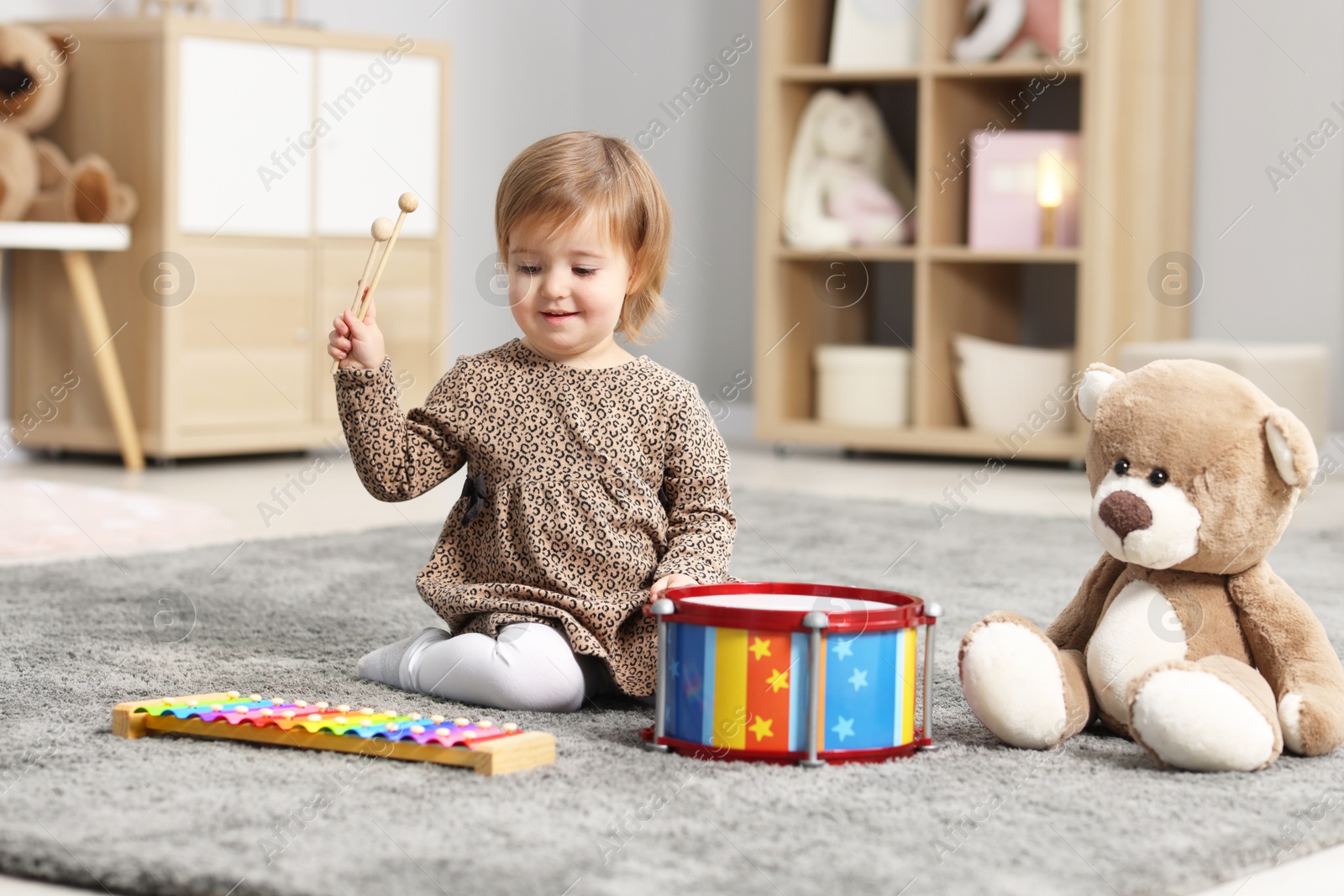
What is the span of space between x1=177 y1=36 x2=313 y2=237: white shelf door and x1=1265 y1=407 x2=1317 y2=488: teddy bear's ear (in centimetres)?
223

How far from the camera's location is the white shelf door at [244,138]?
2840mm

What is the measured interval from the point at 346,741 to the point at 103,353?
1.99m

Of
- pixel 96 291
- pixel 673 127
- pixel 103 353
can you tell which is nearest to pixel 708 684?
pixel 103 353

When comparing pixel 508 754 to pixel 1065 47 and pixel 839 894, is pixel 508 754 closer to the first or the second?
pixel 839 894

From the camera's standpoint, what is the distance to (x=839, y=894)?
30.3 inches

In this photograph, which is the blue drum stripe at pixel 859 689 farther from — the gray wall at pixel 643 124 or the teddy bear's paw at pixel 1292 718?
the gray wall at pixel 643 124

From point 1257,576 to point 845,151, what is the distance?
230cm

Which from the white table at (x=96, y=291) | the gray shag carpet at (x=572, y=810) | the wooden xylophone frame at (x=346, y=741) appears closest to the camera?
the gray shag carpet at (x=572, y=810)

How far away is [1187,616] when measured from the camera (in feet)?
3.56

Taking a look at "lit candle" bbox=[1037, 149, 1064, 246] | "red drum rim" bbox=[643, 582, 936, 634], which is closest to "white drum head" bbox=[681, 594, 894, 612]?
"red drum rim" bbox=[643, 582, 936, 634]

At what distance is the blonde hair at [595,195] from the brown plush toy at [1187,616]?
0.37 m

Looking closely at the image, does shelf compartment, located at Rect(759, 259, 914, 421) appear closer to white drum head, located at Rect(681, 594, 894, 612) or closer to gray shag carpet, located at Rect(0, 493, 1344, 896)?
gray shag carpet, located at Rect(0, 493, 1344, 896)

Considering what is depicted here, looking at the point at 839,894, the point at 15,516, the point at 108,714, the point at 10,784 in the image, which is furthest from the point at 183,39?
the point at 839,894

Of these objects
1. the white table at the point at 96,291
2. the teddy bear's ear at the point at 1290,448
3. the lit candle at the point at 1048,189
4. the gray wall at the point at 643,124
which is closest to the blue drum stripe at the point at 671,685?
the teddy bear's ear at the point at 1290,448
